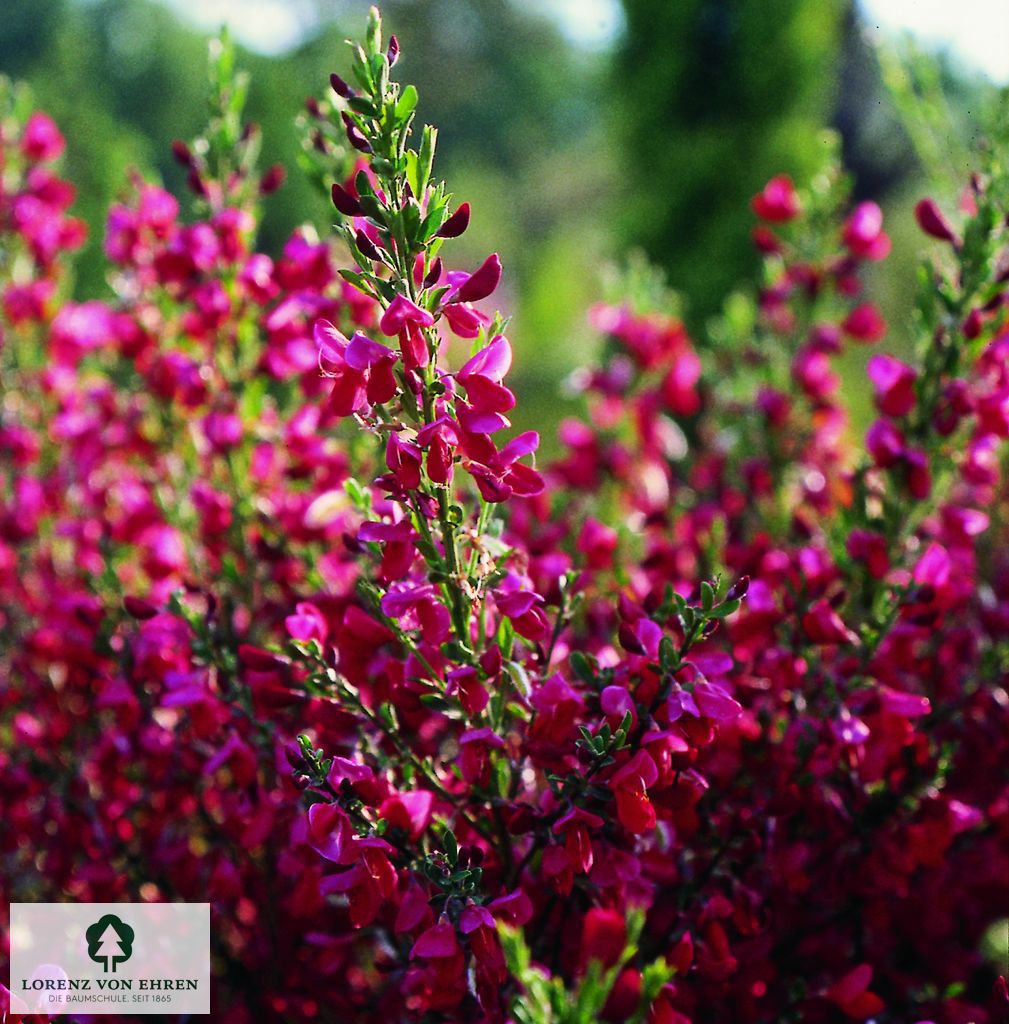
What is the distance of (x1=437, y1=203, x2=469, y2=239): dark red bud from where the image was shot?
776 mm

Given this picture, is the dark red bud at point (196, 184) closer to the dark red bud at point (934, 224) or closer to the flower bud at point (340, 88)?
the flower bud at point (340, 88)

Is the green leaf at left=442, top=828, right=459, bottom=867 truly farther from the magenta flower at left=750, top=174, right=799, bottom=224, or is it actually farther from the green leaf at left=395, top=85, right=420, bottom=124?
the magenta flower at left=750, top=174, right=799, bottom=224

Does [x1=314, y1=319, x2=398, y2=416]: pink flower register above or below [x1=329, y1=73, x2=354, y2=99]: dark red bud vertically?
below

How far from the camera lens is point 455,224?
78cm

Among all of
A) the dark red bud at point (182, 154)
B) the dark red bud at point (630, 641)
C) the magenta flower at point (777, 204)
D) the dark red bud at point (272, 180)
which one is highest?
the magenta flower at point (777, 204)

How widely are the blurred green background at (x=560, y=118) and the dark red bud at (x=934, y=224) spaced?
0.38m

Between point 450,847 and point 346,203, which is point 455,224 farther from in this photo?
point 450,847

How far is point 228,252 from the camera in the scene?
129 cm

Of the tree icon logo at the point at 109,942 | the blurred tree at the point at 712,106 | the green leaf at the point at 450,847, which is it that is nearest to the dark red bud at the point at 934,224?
the green leaf at the point at 450,847

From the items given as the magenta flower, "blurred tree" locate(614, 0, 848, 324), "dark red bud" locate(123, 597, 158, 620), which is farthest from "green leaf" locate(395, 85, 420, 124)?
"blurred tree" locate(614, 0, 848, 324)

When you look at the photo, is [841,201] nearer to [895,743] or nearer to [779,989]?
[895,743]

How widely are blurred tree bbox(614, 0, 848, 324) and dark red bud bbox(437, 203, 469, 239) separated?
4760 mm

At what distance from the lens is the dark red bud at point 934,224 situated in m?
1.15

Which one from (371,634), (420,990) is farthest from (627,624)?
(420,990)
